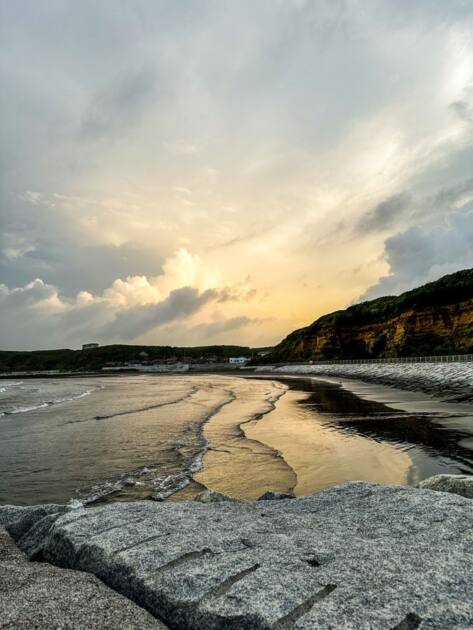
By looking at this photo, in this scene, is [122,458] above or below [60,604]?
below

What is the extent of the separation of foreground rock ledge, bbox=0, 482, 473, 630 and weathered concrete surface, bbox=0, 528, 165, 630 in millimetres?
169

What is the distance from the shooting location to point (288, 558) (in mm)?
4027

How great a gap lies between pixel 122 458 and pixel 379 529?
1049 centimetres

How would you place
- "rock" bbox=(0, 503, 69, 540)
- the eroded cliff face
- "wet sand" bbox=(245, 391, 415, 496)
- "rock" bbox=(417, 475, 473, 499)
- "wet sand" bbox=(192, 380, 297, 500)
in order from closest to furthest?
"rock" bbox=(0, 503, 69, 540) < "rock" bbox=(417, 475, 473, 499) < "wet sand" bbox=(192, 380, 297, 500) < "wet sand" bbox=(245, 391, 415, 496) < the eroded cliff face

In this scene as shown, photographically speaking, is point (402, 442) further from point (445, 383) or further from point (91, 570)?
point (445, 383)

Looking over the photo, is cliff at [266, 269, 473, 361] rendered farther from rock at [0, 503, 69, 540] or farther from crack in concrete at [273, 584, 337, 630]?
crack in concrete at [273, 584, 337, 630]

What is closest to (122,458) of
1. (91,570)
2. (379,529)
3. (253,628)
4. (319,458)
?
(319,458)

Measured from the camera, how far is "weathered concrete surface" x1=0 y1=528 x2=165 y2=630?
341cm

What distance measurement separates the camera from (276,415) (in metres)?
23.6

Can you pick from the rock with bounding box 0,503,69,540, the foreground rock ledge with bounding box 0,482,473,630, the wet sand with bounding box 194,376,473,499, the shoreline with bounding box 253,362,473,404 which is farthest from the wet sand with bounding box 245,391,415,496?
the shoreline with bounding box 253,362,473,404

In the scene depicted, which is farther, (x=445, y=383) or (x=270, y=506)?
(x=445, y=383)

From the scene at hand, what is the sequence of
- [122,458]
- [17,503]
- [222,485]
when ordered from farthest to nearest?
[122,458] < [222,485] < [17,503]

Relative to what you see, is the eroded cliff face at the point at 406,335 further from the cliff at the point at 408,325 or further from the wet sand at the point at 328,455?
the wet sand at the point at 328,455

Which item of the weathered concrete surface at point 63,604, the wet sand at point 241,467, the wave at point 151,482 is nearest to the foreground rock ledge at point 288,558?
the weathered concrete surface at point 63,604
